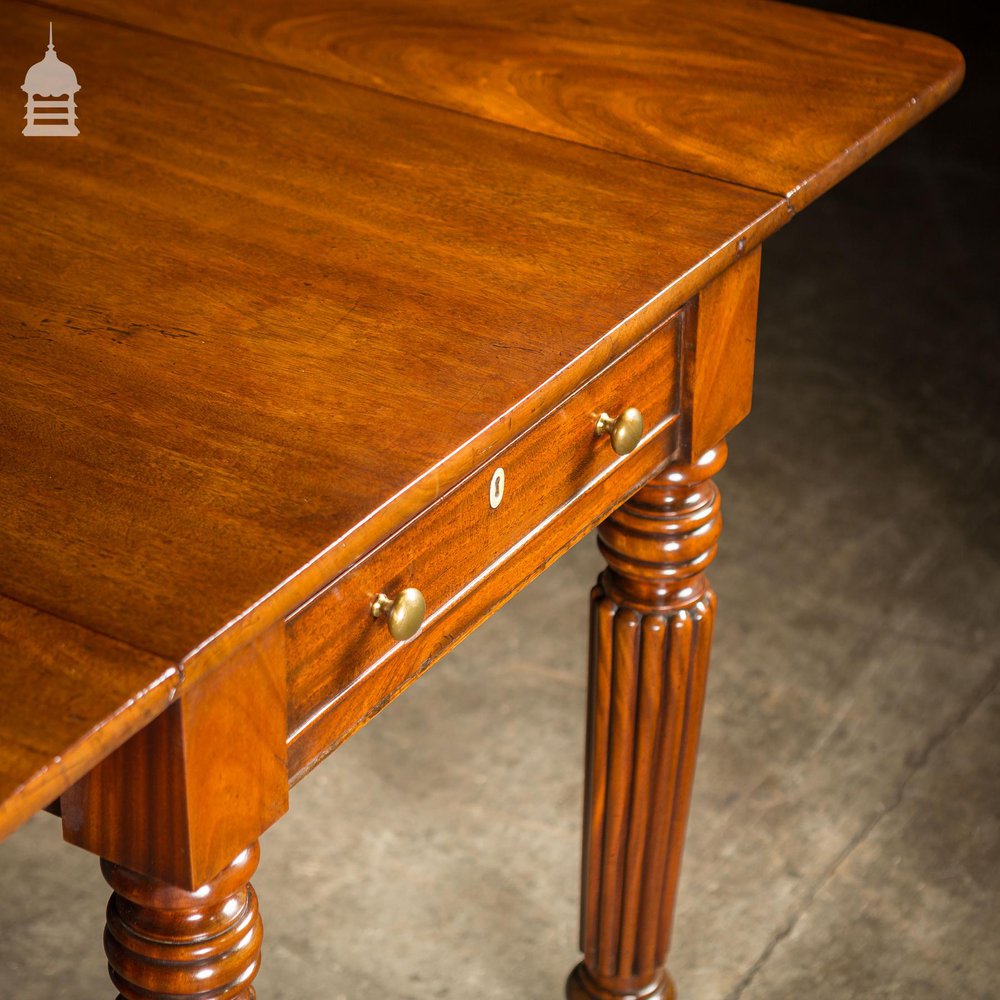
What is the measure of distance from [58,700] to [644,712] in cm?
70

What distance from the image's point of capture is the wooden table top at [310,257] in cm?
74

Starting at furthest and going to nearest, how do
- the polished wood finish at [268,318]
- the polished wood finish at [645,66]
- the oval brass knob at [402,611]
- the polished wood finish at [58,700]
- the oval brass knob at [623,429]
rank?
the polished wood finish at [645,66] < the oval brass knob at [623,429] < the oval brass knob at [402,611] < the polished wood finish at [268,318] < the polished wood finish at [58,700]

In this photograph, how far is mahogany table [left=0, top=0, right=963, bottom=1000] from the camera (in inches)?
30.1

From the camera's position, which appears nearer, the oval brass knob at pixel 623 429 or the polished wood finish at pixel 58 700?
the polished wood finish at pixel 58 700

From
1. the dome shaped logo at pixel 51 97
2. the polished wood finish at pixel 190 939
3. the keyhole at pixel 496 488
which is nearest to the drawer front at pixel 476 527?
the keyhole at pixel 496 488

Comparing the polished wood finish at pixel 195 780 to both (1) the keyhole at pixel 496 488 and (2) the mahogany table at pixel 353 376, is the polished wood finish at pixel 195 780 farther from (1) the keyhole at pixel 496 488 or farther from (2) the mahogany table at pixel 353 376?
(1) the keyhole at pixel 496 488

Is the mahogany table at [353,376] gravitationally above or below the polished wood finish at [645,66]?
below

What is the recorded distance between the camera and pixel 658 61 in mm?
1290

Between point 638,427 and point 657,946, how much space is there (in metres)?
0.61

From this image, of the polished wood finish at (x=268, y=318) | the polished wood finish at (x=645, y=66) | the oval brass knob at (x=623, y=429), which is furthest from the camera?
the polished wood finish at (x=645, y=66)

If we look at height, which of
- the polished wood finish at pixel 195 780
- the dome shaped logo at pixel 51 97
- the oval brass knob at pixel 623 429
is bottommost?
the polished wood finish at pixel 195 780

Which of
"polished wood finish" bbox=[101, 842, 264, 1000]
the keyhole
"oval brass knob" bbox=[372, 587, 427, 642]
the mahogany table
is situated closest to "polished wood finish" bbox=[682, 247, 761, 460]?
the mahogany table

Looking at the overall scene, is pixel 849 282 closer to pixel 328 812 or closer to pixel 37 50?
pixel 328 812

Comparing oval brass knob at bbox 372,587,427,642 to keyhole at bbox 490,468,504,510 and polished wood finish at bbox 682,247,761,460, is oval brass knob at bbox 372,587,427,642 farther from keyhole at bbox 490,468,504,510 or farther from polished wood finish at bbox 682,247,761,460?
polished wood finish at bbox 682,247,761,460
